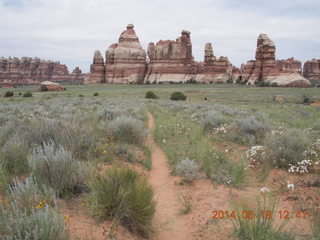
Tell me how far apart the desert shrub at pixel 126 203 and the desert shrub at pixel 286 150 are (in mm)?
3905

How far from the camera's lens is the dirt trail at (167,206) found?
10.8ft

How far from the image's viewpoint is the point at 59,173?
3.64 metres

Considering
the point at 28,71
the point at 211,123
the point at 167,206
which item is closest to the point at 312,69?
the point at 211,123

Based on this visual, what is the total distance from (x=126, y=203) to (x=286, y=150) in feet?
14.8

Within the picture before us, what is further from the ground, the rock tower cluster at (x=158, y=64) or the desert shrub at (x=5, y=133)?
the rock tower cluster at (x=158, y=64)

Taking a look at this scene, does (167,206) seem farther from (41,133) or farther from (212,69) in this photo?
(212,69)

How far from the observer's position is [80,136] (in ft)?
19.3

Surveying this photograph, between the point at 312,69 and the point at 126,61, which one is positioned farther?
the point at 312,69

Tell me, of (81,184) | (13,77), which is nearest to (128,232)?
(81,184)

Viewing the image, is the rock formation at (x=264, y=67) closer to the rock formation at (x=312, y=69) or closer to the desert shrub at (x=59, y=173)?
the rock formation at (x=312, y=69)

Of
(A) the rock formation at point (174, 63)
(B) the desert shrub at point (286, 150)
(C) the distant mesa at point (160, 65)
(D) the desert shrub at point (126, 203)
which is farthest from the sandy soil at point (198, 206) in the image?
(A) the rock formation at point (174, 63)

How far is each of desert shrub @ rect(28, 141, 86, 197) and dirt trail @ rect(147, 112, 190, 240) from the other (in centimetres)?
132

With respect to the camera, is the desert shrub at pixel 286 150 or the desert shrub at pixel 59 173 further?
the desert shrub at pixel 286 150

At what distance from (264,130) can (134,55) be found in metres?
80.1
